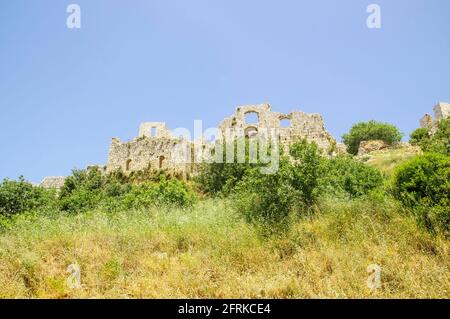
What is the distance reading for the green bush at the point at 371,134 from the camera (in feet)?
116

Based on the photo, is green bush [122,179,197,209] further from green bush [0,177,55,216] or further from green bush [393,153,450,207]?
green bush [393,153,450,207]

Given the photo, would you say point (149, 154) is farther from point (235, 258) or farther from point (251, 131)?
point (235, 258)

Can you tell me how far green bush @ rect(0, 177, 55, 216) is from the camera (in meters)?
16.2

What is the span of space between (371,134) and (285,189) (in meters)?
31.1

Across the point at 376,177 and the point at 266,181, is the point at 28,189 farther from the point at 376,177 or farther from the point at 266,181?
the point at 376,177

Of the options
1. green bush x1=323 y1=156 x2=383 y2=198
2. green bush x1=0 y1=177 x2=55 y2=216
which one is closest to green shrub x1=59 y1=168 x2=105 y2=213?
green bush x1=0 y1=177 x2=55 y2=216

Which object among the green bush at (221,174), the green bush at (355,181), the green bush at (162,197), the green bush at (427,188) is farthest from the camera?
the green bush at (221,174)

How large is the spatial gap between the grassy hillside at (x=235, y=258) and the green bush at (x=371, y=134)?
98.8 feet

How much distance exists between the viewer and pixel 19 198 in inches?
652

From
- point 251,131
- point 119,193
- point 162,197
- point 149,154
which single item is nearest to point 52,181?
point 149,154

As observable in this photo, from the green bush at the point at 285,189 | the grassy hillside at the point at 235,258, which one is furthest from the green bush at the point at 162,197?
the grassy hillside at the point at 235,258

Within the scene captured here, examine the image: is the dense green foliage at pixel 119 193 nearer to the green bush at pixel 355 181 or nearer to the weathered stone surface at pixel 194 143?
the weathered stone surface at pixel 194 143

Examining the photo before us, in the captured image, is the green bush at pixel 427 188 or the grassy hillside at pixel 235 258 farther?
the green bush at pixel 427 188
